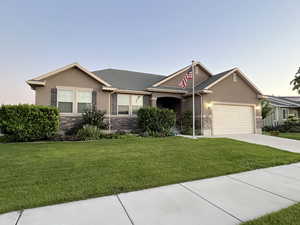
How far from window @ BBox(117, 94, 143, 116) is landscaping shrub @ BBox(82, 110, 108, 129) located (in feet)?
6.68

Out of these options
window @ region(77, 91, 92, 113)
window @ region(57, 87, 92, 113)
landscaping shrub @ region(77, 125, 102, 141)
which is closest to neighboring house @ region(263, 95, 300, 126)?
landscaping shrub @ region(77, 125, 102, 141)

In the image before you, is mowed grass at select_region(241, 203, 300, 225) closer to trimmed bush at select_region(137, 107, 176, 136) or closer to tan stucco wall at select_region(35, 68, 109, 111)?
trimmed bush at select_region(137, 107, 176, 136)

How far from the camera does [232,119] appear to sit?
1407 centimetres

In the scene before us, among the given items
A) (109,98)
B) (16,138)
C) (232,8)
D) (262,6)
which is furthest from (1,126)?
(262,6)

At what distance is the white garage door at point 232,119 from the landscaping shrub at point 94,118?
30.7 feet

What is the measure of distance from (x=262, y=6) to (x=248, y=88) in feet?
21.5

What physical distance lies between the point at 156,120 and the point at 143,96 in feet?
10.1

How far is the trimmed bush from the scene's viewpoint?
1175 cm

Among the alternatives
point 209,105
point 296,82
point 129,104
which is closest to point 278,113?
point 296,82

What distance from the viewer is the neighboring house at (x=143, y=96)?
36.5 ft

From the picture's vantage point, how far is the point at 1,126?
852 cm

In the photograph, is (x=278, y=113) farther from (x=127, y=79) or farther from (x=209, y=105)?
(x=127, y=79)

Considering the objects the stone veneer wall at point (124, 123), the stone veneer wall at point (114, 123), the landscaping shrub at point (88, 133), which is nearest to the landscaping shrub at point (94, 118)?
the landscaping shrub at point (88, 133)

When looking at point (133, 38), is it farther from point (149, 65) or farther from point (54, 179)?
point (54, 179)
